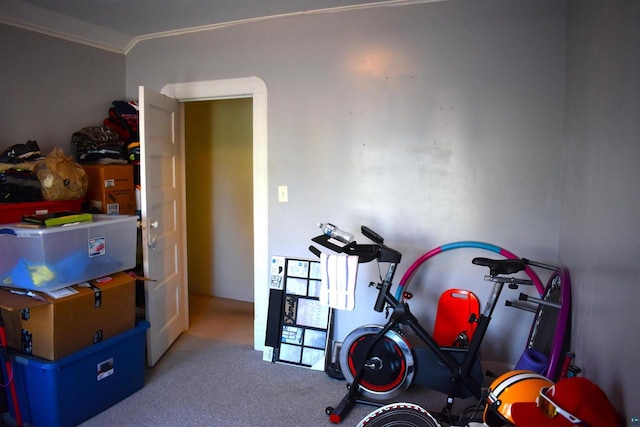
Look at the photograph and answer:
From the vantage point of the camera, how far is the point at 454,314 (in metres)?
2.46

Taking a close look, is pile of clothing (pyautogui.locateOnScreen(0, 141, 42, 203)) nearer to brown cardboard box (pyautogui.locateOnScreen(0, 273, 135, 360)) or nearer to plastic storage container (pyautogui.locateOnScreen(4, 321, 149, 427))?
brown cardboard box (pyautogui.locateOnScreen(0, 273, 135, 360))

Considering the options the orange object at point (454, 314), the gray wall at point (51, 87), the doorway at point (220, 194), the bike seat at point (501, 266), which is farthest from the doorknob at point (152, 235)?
the bike seat at point (501, 266)

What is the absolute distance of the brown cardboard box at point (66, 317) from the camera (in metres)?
1.97

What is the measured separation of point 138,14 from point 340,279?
2284mm

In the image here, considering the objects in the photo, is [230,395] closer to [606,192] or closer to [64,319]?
[64,319]

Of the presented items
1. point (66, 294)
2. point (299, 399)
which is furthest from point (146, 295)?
point (299, 399)

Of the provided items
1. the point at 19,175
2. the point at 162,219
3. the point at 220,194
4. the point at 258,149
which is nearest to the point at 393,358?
the point at 258,149

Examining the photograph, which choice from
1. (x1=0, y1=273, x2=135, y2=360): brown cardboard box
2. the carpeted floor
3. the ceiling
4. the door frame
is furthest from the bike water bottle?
the ceiling

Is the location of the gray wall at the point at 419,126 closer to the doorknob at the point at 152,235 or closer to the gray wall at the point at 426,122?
the gray wall at the point at 426,122

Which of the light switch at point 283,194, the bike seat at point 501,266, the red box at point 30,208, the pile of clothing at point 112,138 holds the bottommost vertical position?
the bike seat at point 501,266

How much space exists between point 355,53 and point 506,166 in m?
1.23

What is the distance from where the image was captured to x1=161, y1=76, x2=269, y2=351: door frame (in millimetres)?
2861

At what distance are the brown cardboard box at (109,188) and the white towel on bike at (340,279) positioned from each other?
5.30 ft

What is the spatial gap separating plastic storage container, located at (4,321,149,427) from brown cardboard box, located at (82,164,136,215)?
0.93 metres
